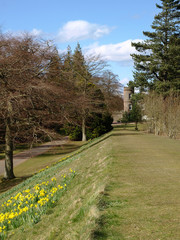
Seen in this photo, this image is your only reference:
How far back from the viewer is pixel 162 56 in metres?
32.9

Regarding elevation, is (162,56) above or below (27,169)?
above

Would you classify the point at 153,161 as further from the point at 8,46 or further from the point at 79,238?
the point at 8,46

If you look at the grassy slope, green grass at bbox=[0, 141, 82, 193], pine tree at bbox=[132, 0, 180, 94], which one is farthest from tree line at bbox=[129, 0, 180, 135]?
the grassy slope

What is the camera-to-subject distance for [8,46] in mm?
15820

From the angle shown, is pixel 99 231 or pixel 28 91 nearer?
pixel 99 231

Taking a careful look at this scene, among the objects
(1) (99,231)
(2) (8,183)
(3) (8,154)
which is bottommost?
(2) (8,183)

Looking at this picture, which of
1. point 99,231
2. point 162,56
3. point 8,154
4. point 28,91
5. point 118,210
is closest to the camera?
point 99,231

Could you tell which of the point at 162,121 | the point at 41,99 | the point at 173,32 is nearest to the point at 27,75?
the point at 41,99

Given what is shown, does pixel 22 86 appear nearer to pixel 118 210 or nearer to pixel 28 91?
pixel 28 91

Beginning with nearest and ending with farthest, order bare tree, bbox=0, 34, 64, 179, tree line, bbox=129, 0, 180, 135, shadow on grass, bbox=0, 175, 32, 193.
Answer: shadow on grass, bbox=0, 175, 32, 193 < bare tree, bbox=0, 34, 64, 179 < tree line, bbox=129, 0, 180, 135

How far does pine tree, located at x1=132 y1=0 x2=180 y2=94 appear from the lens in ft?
108

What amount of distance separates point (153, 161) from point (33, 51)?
37.1ft

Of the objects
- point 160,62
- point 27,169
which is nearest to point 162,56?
point 160,62

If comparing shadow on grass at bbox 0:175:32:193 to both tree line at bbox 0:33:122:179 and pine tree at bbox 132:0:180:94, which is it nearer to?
tree line at bbox 0:33:122:179
